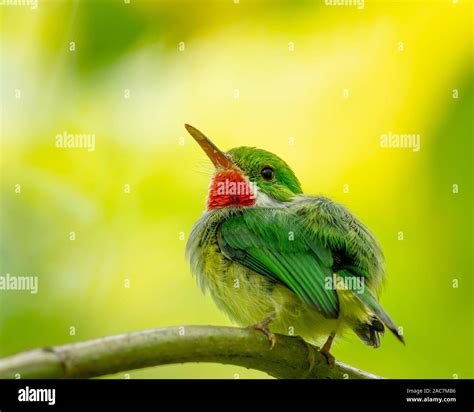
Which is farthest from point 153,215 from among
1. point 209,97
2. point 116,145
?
point 209,97

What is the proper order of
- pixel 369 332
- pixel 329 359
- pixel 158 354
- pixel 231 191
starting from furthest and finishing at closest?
pixel 231 191 < pixel 369 332 < pixel 329 359 < pixel 158 354

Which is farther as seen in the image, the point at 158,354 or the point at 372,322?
the point at 372,322

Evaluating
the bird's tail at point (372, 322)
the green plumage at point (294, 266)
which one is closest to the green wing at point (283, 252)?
the green plumage at point (294, 266)

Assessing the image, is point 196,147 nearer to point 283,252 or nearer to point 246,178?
point 246,178

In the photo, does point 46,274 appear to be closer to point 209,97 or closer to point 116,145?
point 116,145

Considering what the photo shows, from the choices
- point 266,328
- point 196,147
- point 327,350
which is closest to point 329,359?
point 327,350

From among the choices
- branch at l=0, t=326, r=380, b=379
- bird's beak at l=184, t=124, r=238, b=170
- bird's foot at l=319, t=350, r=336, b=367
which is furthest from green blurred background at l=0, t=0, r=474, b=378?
branch at l=0, t=326, r=380, b=379

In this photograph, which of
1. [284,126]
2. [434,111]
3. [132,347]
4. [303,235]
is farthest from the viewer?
[284,126]

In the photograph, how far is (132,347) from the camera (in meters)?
2.82

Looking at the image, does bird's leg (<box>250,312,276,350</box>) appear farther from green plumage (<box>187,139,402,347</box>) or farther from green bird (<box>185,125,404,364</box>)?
green plumage (<box>187,139,402,347</box>)

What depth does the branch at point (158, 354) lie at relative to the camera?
8.64 feet

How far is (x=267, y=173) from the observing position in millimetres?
4773

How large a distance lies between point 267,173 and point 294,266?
878 mm
